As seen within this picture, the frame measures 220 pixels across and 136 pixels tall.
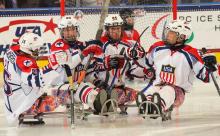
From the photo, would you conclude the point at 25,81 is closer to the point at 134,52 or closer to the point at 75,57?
the point at 75,57

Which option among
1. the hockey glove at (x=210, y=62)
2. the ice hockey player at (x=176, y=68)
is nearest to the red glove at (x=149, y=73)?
the ice hockey player at (x=176, y=68)

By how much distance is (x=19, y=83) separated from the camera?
6.00 m

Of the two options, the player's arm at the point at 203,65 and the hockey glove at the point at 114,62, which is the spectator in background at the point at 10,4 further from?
the player's arm at the point at 203,65

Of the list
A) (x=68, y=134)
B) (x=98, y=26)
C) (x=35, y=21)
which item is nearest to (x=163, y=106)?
(x=68, y=134)

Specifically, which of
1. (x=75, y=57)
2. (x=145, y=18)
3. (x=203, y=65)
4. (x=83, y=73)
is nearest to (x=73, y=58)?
(x=75, y=57)

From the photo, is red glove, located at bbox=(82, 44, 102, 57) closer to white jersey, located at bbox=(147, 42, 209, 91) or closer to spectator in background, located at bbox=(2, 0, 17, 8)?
white jersey, located at bbox=(147, 42, 209, 91)

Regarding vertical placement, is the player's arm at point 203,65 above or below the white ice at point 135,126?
above

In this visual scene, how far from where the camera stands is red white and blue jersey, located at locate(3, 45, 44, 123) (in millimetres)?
5863

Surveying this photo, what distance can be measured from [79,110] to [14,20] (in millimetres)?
3148

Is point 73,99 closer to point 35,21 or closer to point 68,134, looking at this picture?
point 68,134

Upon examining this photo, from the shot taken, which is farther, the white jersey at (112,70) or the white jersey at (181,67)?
the white jersey at (112,70)

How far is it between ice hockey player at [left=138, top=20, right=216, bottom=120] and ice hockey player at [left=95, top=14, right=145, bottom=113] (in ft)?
1.04

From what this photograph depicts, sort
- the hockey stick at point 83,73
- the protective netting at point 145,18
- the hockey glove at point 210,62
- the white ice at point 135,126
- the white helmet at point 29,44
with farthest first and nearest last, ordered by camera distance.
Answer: the protective netting at point 145,18 < the hockey stick at point 83,73 < the hockey glove at point 210,62 < the white helmet at point 29,44 < the white ice at point 135,126

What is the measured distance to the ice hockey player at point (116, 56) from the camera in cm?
642
